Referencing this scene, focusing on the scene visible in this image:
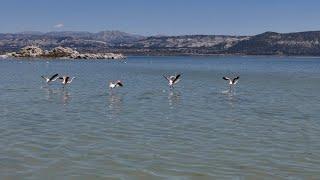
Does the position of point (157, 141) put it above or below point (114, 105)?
above

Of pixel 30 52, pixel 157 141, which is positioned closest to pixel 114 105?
pixel 157 141

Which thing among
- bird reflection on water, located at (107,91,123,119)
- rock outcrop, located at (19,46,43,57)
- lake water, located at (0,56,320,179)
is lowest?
rock outcrop, located at (19,46,43,57)

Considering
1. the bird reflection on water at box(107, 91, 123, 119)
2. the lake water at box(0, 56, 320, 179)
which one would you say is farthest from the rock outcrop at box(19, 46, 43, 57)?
the lake water at box(0, 56, 320, 179)

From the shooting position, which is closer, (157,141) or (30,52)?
(157,141)

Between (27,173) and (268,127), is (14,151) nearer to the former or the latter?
(27,173)

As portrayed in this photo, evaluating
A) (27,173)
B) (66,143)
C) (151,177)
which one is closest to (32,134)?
(66,143)

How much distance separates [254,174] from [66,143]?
20.2 feet

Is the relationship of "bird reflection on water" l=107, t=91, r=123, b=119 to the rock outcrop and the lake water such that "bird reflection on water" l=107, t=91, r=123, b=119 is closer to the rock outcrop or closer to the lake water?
the lake water

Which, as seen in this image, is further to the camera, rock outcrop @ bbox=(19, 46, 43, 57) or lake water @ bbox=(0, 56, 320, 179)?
rock outcrop @ bbox=(19, 46, 43, 57)

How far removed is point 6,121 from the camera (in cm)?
2170

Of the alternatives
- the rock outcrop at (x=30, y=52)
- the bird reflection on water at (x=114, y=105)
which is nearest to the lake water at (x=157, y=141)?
the bird reflection on water at (x=114, y=105)

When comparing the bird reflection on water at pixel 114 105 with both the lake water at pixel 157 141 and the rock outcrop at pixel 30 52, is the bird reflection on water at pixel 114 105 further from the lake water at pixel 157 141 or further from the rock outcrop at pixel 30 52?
the rock outcrop at pixel 30 52

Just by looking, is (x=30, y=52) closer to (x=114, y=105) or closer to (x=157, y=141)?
(x=114, y=105)

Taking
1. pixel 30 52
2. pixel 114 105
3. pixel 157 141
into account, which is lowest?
pixel 30 52
